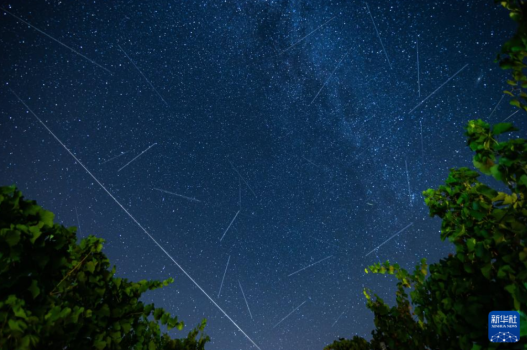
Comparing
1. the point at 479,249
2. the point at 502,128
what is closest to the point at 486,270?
the point at 479,249

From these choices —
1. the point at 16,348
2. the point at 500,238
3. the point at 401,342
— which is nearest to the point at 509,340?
the point at 500,238

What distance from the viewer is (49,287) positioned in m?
2.14

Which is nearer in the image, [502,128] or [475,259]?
[502,128]

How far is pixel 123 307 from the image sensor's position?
321cm

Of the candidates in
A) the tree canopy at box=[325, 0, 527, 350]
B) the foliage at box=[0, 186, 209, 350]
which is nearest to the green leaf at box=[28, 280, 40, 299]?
the foliage at box=[0, 186, 209, 350]

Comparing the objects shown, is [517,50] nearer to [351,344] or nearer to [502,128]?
[502,128]

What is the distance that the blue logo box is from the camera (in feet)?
6.30

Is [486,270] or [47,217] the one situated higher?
[486,270]

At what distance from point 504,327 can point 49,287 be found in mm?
3367

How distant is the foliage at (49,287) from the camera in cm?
176

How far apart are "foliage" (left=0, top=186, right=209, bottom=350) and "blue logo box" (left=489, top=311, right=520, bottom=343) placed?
3.03 m

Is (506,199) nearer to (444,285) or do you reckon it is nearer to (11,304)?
(444,285)

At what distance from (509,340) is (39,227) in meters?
3.40

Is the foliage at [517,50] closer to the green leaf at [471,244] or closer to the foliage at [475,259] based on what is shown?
the foliage at [475,259]
